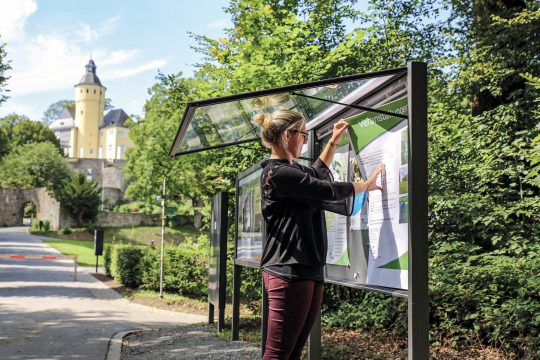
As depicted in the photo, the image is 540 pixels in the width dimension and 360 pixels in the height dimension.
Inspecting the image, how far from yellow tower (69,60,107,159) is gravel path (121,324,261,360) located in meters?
120

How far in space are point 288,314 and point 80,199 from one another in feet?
187

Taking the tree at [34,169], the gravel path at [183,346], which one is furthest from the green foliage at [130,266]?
the tree at [34,169]

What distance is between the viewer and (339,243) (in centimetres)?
424

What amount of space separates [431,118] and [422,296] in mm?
6021

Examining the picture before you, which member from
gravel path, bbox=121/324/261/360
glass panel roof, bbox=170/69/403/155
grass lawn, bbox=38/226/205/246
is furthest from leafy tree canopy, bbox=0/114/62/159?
glass panel roof, bbox=170/69/403/155

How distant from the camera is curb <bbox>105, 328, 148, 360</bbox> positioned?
6.79m

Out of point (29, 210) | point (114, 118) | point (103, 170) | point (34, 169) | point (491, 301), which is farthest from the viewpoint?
point (114, 118)

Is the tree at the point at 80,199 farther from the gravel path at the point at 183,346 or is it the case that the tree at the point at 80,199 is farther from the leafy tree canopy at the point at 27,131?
the gravel path at the point at 183,346

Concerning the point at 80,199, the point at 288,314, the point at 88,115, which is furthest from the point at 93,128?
the point at 288,314

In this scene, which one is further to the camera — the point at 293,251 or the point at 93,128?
the point at 93,128

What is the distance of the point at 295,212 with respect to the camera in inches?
116

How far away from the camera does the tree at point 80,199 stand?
56.4 m

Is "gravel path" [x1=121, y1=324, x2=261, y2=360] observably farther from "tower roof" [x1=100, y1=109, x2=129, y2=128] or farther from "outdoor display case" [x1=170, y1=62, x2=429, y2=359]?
"tower roof" [x1=100, y1=109, x2=129, y2=128]

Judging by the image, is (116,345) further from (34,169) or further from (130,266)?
(34,169)
